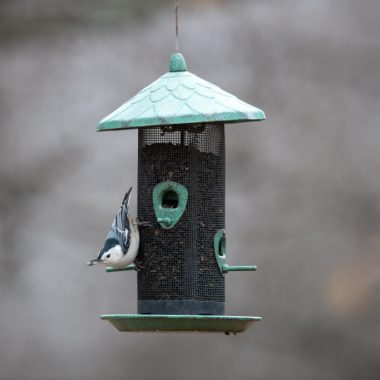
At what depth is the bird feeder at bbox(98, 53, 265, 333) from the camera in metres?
13.5

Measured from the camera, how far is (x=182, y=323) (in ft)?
43.2

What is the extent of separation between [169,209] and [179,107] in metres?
0.72

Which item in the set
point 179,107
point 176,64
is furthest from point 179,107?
point 176,64

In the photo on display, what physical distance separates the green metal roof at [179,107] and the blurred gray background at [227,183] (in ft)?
14.8

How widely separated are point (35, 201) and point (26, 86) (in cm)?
106

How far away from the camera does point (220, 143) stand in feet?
45.9

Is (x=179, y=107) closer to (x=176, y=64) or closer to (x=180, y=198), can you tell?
(x=176, y=64)

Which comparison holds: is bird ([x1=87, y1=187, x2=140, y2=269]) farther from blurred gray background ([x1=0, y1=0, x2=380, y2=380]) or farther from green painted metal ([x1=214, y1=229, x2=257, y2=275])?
blurred gray background ([x1=0, y1=0, x2=380, y2=380])

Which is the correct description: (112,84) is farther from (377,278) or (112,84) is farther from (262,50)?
(377,278)

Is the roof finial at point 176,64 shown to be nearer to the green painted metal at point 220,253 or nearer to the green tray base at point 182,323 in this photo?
the green painted metal at point 220,253

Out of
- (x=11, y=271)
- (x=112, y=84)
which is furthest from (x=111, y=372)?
(x=112, y=84)

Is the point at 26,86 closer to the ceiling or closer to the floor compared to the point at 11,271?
closer to the ceiling

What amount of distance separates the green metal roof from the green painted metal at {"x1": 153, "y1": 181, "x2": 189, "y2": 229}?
1.71ft

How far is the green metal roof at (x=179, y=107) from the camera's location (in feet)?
43.5
